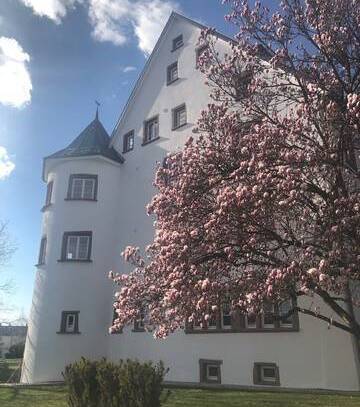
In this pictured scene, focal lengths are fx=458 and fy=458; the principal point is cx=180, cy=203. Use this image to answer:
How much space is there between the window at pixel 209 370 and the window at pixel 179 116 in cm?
1071

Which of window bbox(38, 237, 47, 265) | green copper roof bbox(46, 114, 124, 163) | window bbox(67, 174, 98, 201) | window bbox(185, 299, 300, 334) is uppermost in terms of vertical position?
green copper roof bbox(46, 114, 124, 163)

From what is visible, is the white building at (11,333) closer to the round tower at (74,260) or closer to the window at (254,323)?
the round tower at (74,260)

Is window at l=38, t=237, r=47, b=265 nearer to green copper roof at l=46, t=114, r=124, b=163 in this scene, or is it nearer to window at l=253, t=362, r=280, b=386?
green copper roof at l=46, t=114, r=124, b=163

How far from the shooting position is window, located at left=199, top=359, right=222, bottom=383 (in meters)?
17.4

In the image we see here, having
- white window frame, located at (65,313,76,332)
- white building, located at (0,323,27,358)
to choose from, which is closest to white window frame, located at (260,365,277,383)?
white window frame, located at (65,313,76,332)

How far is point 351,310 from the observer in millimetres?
13602

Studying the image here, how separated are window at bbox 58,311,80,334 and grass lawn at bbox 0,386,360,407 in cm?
501

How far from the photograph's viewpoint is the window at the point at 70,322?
21.0 meters

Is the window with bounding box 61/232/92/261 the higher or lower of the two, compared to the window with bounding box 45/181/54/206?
lower

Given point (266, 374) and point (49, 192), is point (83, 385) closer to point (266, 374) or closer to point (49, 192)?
point (266, 374)

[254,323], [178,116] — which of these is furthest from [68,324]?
[178,116]

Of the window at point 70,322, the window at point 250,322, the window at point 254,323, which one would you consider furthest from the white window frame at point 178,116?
the window at point 70,322

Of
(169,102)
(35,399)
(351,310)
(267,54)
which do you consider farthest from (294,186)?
(169,102)

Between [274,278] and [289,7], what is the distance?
7.20 metres
